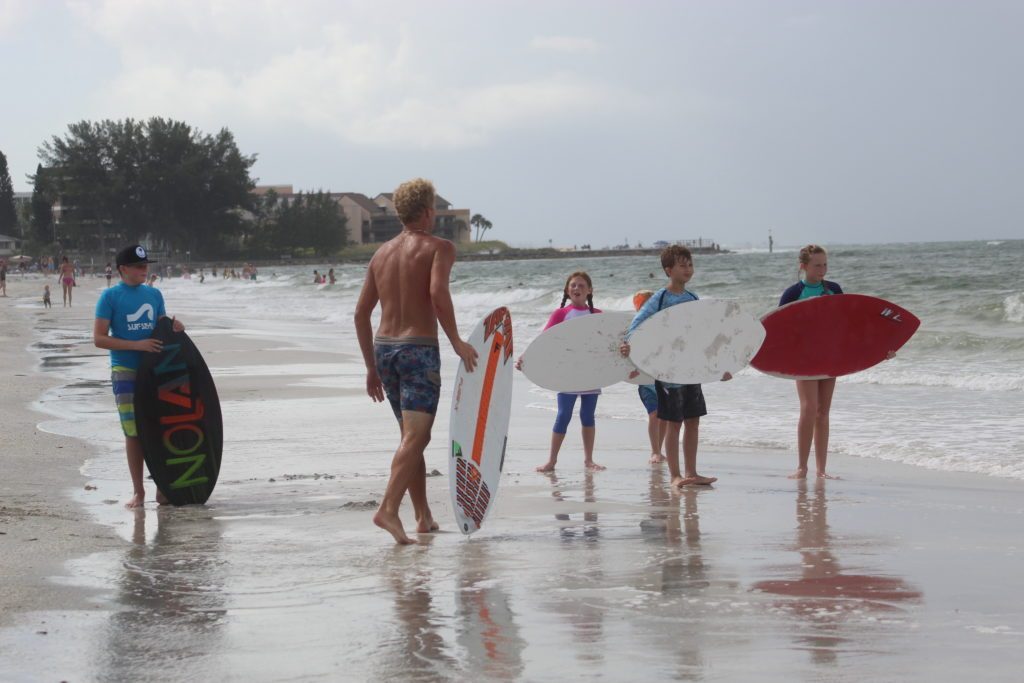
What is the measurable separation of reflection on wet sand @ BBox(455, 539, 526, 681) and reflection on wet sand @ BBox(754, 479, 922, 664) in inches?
32.8

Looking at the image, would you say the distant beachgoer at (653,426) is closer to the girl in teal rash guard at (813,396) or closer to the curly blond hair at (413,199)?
the girl in teal rash guard at (813,396)

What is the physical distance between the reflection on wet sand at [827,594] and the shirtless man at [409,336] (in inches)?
59.3

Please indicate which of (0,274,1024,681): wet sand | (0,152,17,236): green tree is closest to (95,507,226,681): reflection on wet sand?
(0,274,1024,681): wet sand

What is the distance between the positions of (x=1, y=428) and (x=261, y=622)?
546 cm

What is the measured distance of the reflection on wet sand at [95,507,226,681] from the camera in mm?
3230

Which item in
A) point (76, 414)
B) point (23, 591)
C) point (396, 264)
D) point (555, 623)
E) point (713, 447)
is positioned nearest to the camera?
point (555, 623)

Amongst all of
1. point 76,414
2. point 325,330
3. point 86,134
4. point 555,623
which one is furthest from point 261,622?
point 86,134

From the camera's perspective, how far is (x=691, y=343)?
6.37 m

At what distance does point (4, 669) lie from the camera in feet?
10.4

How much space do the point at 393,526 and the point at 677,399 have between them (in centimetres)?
215

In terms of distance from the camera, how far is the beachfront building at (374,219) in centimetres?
14725

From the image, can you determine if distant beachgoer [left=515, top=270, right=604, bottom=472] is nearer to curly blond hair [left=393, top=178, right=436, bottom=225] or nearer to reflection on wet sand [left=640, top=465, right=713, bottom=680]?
reflection on wet sand [left=640, top=465, right=713, bottom=680]

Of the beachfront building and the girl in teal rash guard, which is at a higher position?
the beachfront building

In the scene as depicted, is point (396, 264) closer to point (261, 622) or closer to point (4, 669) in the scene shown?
point (261, 622)
